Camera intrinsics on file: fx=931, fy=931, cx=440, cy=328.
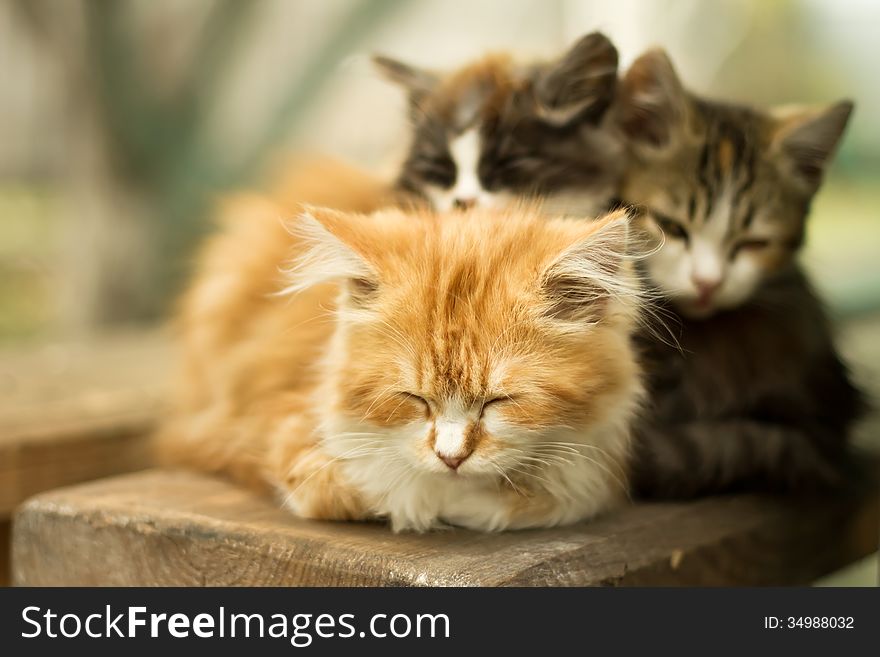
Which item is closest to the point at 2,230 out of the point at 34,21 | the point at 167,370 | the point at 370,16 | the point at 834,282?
the point at 34,21

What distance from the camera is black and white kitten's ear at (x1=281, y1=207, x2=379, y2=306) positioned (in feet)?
4.09

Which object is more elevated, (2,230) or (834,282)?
(834,282)

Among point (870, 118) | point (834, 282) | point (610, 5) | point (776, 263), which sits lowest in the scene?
point (834, 282)

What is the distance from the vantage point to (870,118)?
1967mm

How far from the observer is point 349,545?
1.24 metres

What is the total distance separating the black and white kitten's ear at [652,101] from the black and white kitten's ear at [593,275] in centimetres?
34

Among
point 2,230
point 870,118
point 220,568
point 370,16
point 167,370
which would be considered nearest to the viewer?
point 220,568

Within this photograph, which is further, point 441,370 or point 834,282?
point 834,282

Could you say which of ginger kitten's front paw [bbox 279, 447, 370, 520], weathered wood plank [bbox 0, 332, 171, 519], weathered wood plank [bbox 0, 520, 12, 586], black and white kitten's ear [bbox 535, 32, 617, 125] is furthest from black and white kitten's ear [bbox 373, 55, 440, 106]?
weathered wood plank [bbox 0, 520, 12, 586]

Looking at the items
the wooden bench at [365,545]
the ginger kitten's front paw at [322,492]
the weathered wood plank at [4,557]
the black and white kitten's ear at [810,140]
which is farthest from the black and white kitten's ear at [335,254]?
the weathered wood plank at [4,557]

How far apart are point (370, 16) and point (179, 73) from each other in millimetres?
1187

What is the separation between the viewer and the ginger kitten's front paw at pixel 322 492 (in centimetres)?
133

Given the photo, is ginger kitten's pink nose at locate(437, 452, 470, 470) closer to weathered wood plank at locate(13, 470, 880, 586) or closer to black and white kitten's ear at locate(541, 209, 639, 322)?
weathered wood plank at locate(13, 470, 880, 586)

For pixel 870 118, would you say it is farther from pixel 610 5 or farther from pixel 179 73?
pixel 179 73
